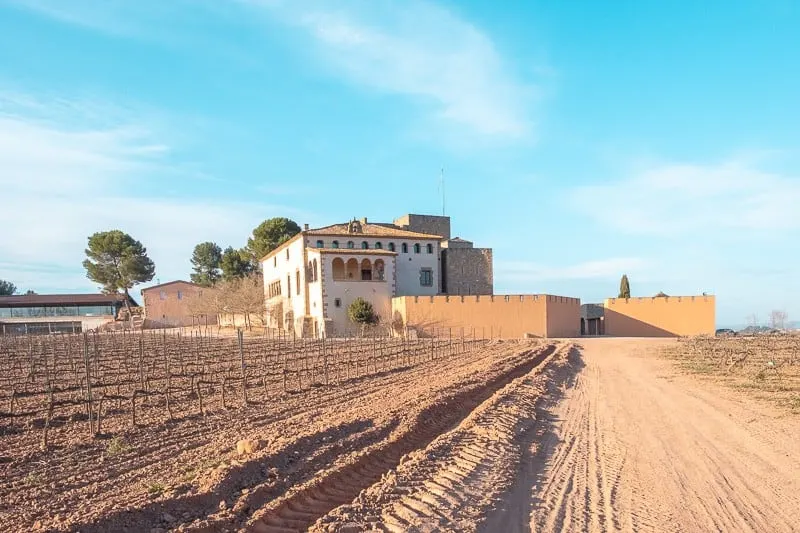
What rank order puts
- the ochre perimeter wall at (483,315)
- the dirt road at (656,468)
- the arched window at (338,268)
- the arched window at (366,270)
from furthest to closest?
the arched window at (366,270) → the arched window at (338,268) → the ochre perimeter wall at (483,315) → the dirt road at (656,468)

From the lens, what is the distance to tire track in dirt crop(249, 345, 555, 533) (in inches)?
203

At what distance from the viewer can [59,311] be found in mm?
57812

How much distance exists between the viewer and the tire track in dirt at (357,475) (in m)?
5.15

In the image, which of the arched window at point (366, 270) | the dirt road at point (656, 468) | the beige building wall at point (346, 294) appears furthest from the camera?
the arched window at point (366, 270)

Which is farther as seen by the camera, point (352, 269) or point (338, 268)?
point (352, 269)

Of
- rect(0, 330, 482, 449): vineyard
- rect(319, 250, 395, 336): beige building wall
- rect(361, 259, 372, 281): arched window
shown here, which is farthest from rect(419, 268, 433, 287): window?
rect(0, 330, 482, 449): vineyard

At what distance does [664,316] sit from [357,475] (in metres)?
40.2

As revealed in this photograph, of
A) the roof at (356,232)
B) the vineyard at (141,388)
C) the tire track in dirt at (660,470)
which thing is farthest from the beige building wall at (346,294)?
the tire track in dirt at (660,470)

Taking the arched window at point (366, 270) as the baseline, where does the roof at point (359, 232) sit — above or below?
above

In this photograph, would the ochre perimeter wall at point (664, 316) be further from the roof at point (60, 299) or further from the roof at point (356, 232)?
the roof at point (60, 299)

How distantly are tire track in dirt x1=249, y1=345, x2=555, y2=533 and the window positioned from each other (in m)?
32.2

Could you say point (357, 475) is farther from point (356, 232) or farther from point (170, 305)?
point (170, 305)

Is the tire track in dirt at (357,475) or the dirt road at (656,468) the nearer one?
the tire track in dirt at (357,475)

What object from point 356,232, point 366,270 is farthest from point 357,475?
point 356,232
